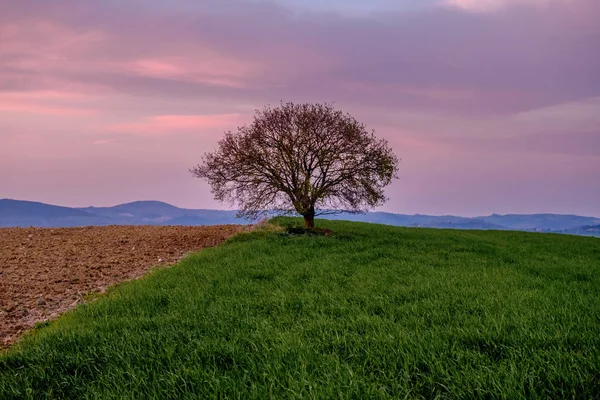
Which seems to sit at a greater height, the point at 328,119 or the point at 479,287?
the point at 328,119

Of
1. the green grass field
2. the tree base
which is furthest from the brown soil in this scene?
the tree base

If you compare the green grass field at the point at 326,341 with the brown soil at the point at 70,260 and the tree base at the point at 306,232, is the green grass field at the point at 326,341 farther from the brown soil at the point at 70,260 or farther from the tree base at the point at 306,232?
the tree base at the point at 306,232

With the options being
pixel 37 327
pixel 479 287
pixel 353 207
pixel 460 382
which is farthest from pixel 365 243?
pixel 460 382

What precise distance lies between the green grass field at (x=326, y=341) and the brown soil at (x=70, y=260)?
3.02 m

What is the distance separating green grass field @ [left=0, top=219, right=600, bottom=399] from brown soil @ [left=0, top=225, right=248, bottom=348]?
302 centimetres

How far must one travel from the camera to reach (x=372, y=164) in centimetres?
2364

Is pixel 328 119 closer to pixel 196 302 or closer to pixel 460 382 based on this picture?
pixel 196 302

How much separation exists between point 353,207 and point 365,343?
Result: 1835 centimetres

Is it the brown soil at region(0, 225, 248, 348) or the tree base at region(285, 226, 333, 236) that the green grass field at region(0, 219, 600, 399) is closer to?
the brown soil at region(0, 225, 248, 348)

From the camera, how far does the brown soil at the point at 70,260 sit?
12445 mm

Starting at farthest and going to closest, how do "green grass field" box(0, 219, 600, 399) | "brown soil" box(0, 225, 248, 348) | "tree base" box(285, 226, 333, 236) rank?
"tree base" box(285, 226, 333, 236) → "brown soil" box(0, 225, 248, 348) → "green grass field" box(0, 219, 600, 399)

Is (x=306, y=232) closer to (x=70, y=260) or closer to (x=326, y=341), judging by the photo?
(x=70, y=260)

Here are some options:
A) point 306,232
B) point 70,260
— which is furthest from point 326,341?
point 306,232

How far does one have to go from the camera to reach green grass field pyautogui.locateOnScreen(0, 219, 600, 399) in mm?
4543
